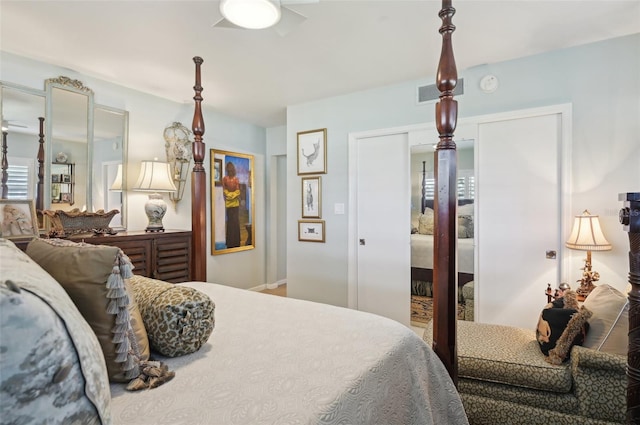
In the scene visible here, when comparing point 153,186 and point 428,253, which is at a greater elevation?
point 153,186

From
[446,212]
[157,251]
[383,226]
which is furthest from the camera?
[383,226]

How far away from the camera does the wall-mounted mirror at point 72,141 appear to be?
260cm

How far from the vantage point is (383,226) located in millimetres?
3391

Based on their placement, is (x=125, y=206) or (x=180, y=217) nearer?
(x=125, y=206)

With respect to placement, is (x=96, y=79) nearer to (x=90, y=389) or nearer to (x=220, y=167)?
(x=220, y=167)

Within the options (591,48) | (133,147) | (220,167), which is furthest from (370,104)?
(133,147)

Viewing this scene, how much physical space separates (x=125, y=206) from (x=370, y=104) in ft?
9.10

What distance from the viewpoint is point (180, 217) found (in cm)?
379

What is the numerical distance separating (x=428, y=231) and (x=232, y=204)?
266 cm

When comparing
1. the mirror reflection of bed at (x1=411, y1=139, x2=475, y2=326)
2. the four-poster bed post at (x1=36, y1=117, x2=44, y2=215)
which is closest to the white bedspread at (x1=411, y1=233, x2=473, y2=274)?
the mirror reflection of bed at (x1=411, y1=139, x2=475, y2=326)

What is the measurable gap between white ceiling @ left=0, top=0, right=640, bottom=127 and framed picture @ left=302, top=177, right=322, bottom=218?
110 centimetres

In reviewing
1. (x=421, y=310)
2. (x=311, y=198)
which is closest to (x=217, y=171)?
(x=311, y=198)

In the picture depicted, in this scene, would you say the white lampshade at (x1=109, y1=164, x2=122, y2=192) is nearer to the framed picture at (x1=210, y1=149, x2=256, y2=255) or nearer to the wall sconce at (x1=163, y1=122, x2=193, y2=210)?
the wall sconce at (x1=163, y1=122, x2=193, y2=210)

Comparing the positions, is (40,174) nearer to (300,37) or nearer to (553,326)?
(300,37)
